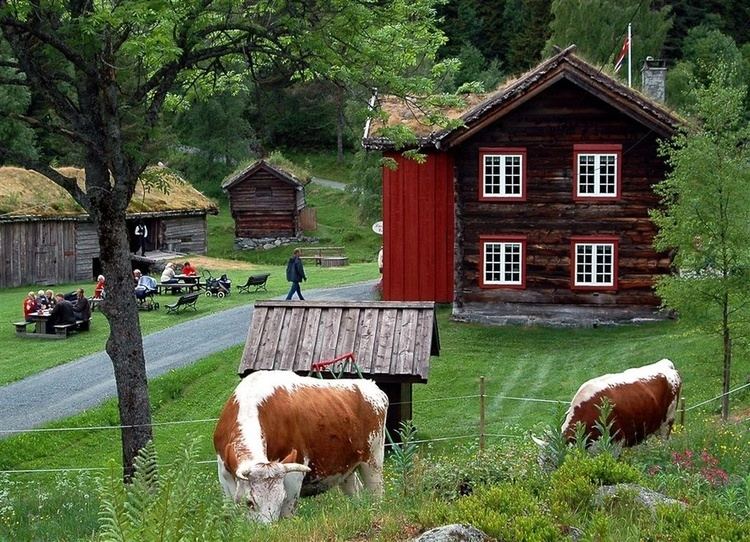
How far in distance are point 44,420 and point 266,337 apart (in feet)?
18.8

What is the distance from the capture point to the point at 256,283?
128 ft

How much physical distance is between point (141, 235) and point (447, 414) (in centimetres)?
3007

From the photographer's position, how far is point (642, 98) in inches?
1199

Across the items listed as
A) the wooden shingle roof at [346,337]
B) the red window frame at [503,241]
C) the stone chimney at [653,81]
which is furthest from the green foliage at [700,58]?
the wooden shingle roof at [346,337]

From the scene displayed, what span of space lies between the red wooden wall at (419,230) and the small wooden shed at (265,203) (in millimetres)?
25962

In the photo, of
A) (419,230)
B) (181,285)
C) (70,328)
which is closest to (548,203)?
(419,230)

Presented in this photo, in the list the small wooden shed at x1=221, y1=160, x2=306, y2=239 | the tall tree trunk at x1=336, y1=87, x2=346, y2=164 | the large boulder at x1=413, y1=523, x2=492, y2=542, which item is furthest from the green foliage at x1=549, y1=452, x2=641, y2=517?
the tall tree trunk at x1=336, y1=87, x2=346, y2=164

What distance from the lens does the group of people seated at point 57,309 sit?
2992 centimetres

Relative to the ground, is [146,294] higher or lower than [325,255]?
lower

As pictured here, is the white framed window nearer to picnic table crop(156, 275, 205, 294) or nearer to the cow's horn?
picnic table crop(156, 275, 205, 294)

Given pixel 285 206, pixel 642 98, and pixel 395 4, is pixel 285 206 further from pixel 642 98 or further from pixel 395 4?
pixel 395 4

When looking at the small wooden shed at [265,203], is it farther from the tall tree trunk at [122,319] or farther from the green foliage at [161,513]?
the green foliage at [161,513]

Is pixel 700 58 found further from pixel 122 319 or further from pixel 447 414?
pixel 122 319

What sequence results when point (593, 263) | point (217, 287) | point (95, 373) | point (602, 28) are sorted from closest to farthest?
1. point (95, 373)
2. point (593, 263)
3. point (217, 287)
4. point (602, 28)
